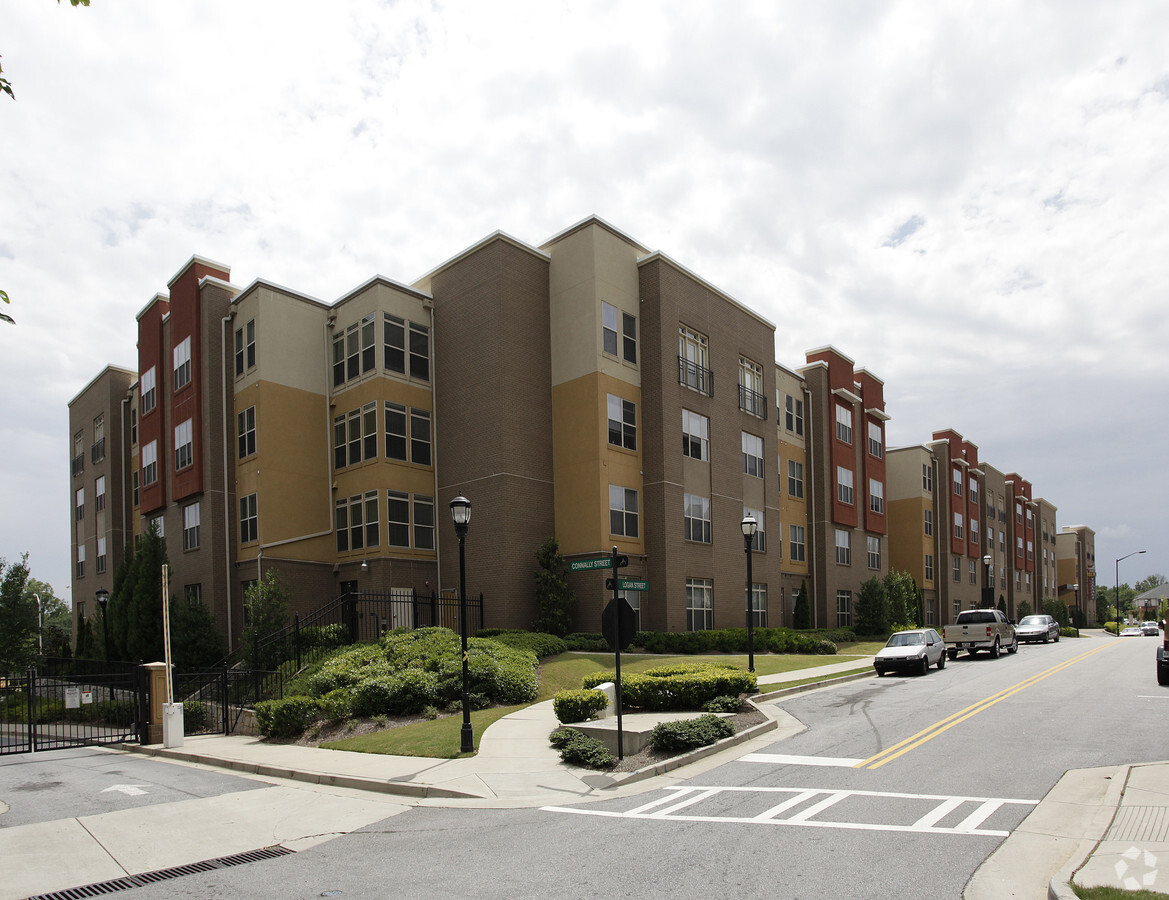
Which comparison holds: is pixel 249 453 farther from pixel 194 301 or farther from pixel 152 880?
pixel 152 880

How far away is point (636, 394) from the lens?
112ft

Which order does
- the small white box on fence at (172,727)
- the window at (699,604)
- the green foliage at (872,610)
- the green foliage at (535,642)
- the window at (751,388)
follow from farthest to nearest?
the green foliage at (872,610) < the window at (751,388) < the window at (699,604) < the green foliage at (535,642) < the small white box on fence at (172,727)

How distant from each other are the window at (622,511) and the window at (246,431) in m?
13.8

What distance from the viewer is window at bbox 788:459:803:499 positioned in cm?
4750

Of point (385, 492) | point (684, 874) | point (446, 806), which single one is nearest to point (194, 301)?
point (385, 492)

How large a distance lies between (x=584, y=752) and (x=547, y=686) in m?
9.36

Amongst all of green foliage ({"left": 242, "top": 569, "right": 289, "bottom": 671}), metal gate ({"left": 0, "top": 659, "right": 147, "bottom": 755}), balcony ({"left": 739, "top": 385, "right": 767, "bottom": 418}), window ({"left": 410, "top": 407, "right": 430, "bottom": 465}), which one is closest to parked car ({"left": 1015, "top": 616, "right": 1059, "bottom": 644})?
balcony ({"left": 739, "top": 385, "right": 767, "bottom": 418})

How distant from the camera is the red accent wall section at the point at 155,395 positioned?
127 ft

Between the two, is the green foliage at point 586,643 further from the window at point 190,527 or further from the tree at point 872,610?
the tree at point 872,610

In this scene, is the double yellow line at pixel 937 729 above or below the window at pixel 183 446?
below

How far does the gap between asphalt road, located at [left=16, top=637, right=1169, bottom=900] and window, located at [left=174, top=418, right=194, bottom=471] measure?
29.1 meters

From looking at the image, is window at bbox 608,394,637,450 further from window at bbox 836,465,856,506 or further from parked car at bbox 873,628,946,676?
window at bbox 836,465,856,506

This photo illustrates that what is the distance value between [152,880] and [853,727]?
39.5ft

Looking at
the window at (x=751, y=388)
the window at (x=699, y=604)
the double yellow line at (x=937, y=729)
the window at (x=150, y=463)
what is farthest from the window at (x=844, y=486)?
the window at (x=150, y=463)
